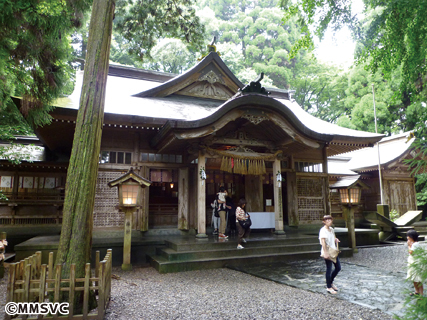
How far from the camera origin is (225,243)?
8.56 meters

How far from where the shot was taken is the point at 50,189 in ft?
36.8

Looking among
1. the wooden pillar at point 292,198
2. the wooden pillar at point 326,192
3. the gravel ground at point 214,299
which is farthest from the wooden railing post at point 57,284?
the wooden pillar at point 326,192

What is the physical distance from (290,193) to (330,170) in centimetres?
720

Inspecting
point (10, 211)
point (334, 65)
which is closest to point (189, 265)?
point (10, 211)

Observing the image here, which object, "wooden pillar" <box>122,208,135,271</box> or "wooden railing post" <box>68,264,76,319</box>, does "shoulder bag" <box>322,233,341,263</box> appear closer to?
"wooden railing post" <box>68,264,76,319</box>

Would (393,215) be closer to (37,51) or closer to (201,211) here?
(201,211)

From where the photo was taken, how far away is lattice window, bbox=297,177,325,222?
12.0 m

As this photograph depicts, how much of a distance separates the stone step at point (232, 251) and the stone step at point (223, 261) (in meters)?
0.11

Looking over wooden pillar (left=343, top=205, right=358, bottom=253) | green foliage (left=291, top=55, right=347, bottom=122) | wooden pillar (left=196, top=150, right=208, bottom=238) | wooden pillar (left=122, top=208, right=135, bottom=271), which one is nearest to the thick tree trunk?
wooden pillar (left=122, top=208, right=135, bottom=271)

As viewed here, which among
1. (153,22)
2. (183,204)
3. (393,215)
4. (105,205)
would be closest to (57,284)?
(105,205)

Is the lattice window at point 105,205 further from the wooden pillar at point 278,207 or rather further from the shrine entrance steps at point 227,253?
the wooden pillar at point 278,207

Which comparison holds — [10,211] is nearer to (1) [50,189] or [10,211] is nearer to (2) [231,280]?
(1) [50,189]

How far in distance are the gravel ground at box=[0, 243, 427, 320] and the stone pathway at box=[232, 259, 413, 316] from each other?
0.30 metres

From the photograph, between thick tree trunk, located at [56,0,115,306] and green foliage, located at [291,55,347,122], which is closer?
thick tree trunk, located at [56,0,115,306]
